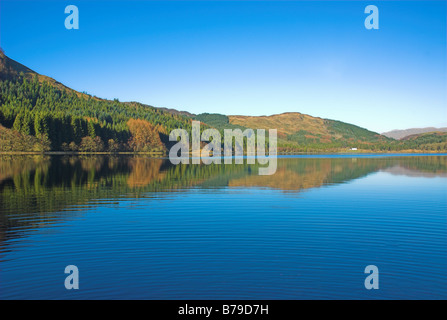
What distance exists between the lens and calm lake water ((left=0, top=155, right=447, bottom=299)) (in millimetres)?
12445

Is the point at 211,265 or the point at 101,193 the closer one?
the point at 211,265

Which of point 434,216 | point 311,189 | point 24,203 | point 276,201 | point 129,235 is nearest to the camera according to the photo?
point 129,235

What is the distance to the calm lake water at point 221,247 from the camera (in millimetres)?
12445

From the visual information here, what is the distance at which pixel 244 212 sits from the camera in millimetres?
26375

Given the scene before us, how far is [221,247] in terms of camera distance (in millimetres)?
17125

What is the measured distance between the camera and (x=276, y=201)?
1244 inches

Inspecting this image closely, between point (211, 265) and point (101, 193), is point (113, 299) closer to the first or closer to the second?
point (211, 265)

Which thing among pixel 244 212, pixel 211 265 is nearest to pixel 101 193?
pixel 244 212

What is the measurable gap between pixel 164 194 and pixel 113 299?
24.5 meters

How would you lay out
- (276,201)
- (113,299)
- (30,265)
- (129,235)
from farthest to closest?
(276,201), (129,235), (30,265), (113,299)
